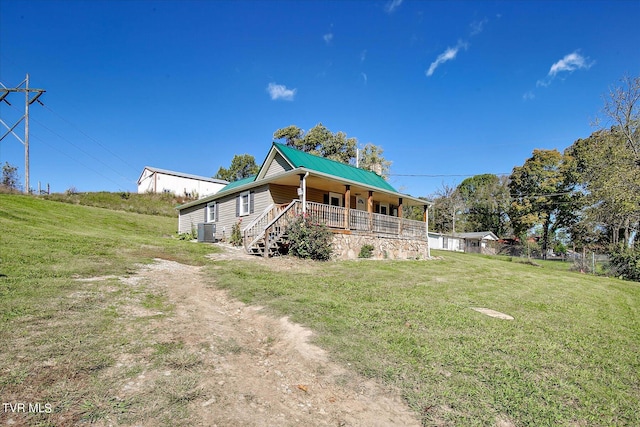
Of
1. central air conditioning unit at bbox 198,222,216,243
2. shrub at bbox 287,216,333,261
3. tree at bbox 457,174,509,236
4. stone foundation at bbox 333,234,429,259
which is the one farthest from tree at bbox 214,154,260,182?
shrub at bbox 287,216,333,261

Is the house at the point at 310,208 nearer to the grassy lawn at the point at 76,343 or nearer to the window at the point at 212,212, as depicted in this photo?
the window at the point at 212,212

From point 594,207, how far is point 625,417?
29.5 m

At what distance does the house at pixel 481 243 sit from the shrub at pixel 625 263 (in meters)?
18.0

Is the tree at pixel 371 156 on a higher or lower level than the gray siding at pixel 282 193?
higher

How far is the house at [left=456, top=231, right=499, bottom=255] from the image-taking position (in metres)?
38.9

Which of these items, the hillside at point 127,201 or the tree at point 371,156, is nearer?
the hillside at point 127,201

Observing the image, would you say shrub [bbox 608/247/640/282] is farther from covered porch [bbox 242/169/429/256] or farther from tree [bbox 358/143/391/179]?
tree [bbox 358/143/391/179]

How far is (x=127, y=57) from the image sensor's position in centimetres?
1847

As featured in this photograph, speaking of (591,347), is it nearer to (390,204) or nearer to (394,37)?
(394,37)

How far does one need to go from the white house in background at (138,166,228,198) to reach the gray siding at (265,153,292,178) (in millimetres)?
21101

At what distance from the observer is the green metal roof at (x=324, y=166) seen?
1653 cm

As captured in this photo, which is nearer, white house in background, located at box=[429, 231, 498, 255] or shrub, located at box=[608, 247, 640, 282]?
shrub, located at box=[608, 247, 640, 282]

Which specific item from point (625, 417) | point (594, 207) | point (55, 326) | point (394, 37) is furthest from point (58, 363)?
point (594, 207)

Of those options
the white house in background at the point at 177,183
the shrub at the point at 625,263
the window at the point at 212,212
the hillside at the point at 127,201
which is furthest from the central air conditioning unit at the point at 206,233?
the shrub at the point at 625,263
